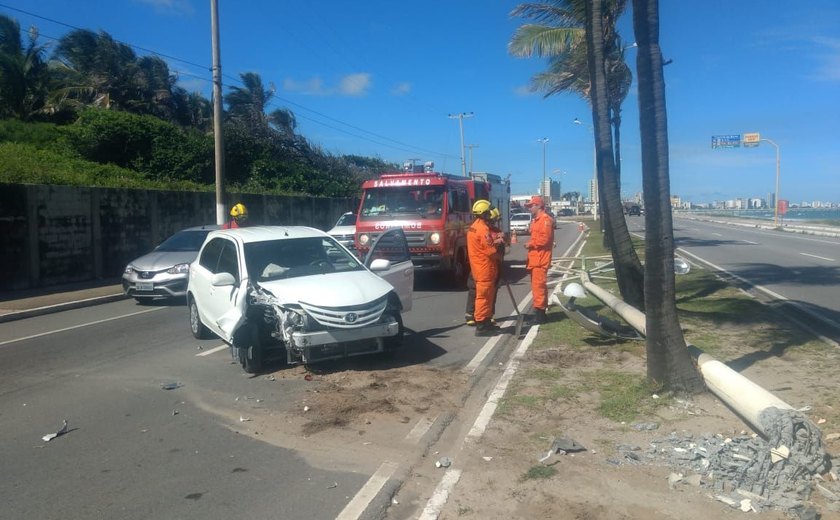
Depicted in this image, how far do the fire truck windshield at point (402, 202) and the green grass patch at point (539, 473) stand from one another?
10.7 meters

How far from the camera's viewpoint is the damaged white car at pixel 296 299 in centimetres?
730

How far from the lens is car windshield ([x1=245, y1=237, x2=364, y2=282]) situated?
8211 mm

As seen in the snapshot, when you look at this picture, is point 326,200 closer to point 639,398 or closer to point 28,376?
point 28,376

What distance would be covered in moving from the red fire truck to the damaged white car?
5.62m

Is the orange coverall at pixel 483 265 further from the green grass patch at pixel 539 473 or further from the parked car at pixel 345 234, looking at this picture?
the parked car at pixel 345 234

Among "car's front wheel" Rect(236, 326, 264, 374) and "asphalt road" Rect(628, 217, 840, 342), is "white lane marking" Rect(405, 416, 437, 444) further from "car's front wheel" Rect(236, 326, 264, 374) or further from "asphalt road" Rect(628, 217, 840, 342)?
"asphalt road" Rect(628, 217, 840, 342)

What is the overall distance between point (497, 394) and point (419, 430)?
3.82 ft

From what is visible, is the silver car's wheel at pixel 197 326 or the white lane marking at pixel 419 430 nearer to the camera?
the white lane marking at pixel 419 430

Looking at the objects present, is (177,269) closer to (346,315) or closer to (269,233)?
(269,233)

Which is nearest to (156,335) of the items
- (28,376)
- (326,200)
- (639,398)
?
(28,376)

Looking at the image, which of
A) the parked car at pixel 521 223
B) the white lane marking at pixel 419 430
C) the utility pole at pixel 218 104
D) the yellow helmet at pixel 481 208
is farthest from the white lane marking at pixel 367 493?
Result: the parked car at pixel 521 223

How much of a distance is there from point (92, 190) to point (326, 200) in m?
16.7

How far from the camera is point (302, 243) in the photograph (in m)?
8.90

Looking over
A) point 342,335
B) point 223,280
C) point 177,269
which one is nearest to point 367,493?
point 342,335
